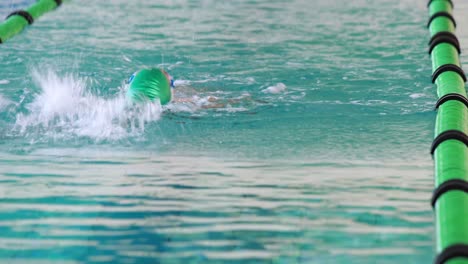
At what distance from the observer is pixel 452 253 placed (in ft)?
6.91

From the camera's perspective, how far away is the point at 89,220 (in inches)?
103

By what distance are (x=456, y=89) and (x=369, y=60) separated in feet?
3.64

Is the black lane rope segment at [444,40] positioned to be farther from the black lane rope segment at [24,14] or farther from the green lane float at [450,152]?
the black lane rope segment at [24,14]

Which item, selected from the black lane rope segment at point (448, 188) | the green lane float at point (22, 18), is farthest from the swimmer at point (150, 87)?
the green lane float at point (22, 18)

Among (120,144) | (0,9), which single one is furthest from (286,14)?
(120,144)

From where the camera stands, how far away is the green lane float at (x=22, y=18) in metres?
5.55

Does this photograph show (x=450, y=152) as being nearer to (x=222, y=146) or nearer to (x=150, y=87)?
→ (x=222, y=146)

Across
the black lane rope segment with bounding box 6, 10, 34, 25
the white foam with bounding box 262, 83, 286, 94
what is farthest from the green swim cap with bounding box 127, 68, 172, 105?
the black lane rope segment with bounding box 6, 10, 34, 25

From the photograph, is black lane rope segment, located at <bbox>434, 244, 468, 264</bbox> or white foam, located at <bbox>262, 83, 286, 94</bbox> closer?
black lane rope segment, located at <bbox>434, 244, 468, 264</bbox>

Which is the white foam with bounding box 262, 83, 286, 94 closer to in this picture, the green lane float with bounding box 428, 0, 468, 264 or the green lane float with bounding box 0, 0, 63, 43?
the green lane float with bounding box 428, 0, 468, 264

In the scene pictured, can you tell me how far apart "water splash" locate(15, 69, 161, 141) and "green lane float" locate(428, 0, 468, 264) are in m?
1.30

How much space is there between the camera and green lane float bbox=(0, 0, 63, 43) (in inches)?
218

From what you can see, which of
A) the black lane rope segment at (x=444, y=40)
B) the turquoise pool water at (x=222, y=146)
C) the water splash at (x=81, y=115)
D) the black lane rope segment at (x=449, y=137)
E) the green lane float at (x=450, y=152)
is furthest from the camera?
the black lane rope segment at (x=444, y=40)

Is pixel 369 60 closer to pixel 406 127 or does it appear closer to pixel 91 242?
pixel 406 127
